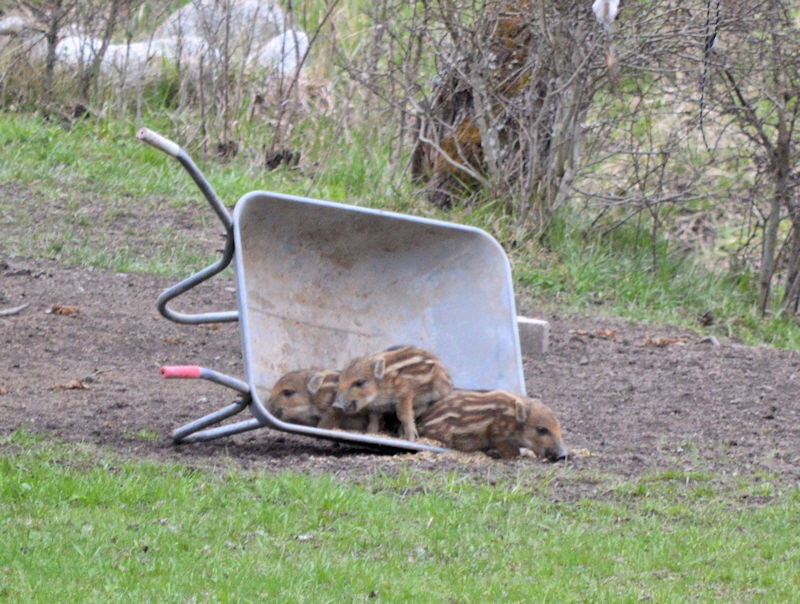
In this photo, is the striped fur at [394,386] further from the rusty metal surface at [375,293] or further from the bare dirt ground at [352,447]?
the rusty metal surface at [375,293]

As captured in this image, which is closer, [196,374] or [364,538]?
[364,538]

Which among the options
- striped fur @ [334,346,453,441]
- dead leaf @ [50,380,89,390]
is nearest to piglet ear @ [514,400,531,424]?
striped fur @ [334,346,453,441]

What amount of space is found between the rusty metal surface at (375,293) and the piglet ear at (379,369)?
68 cm

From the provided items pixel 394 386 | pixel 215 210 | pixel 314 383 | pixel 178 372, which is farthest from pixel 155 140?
pixel 394 386

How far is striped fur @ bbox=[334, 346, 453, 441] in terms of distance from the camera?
6113 mm

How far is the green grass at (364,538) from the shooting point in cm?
411

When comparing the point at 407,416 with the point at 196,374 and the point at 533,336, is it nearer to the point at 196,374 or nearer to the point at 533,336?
the point at 196,374

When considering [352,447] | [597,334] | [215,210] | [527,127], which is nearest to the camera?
[215,210]

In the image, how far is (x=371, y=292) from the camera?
22.8 feet

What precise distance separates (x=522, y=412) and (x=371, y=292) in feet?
4.27

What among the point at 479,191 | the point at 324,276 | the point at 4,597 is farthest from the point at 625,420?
the point at 479,191

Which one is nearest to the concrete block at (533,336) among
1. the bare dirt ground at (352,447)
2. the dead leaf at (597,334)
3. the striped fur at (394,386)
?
the bare dirt ground at (352,447)

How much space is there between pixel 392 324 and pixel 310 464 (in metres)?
1.44

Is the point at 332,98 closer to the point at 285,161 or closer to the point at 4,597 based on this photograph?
the point at 285,161
